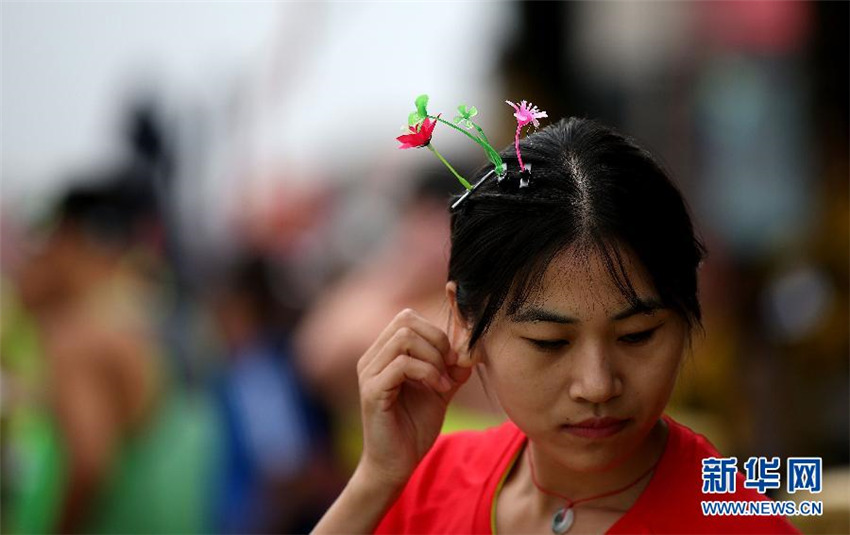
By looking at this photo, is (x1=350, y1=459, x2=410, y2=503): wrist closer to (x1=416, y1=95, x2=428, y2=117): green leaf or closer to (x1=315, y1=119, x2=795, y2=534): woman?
(x1=315, y1=119, x2=795, y2=534): woman

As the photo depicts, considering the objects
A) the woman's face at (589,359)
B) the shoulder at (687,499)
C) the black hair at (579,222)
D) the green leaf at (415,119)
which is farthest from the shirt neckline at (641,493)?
the green leaf at (415,119)

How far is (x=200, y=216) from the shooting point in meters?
5.21

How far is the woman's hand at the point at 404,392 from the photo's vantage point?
1879 mm

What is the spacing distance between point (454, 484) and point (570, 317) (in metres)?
0.53

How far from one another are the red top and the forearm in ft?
0.26

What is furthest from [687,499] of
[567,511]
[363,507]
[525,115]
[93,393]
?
[93,393]

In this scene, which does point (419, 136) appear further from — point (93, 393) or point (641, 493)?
point (93, 393)

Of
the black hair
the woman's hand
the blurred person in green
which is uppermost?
the black hair

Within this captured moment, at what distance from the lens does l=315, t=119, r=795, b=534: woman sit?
1660 mm

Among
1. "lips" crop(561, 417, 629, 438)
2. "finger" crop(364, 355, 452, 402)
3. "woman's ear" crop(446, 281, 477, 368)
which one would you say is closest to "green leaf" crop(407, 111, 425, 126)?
"woman's ear" crop(446, 281, 477, 368)

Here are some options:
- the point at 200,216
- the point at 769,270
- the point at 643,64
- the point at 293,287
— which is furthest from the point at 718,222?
the point at 200,216

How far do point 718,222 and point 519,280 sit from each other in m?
3.34

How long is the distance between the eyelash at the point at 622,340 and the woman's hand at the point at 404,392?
0.23 m

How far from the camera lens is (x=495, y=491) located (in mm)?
1995
